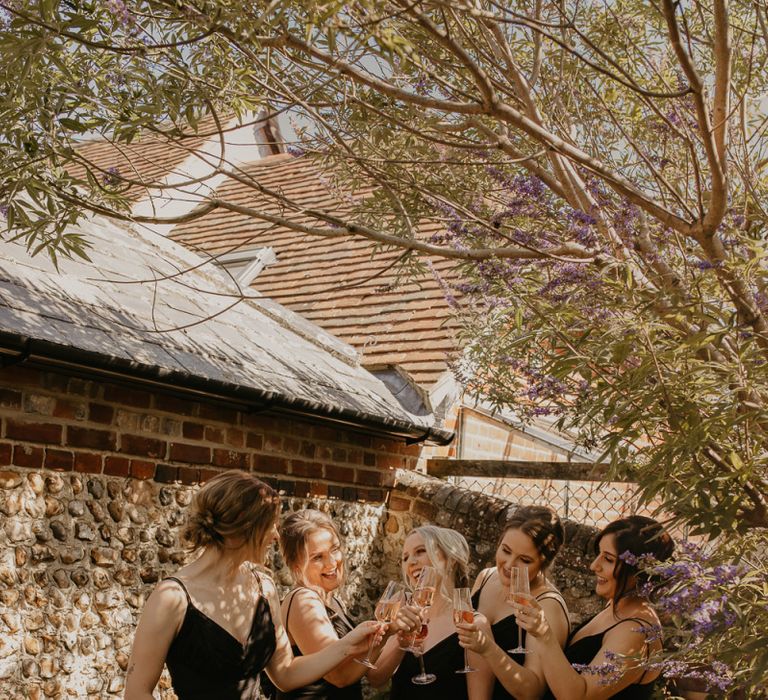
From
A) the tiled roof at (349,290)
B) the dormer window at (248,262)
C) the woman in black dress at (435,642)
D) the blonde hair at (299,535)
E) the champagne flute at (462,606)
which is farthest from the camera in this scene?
the dormer window at (248,262)

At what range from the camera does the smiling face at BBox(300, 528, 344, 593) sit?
410 centimetres

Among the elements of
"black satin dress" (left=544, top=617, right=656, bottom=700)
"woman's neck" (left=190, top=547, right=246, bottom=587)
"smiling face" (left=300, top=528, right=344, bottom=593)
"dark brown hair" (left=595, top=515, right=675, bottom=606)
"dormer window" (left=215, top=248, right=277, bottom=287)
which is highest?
"dormer window" (left=215, top=248, right=277, bottom=287)

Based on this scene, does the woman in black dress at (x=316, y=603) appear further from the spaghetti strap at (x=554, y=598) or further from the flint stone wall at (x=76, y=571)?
the flint stone wall at (x=76, y=571)

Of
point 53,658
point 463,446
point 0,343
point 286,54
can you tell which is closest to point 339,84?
point 286,54

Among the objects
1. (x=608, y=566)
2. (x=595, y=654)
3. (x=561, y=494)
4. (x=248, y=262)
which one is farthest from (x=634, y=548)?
(x=248, y=262)

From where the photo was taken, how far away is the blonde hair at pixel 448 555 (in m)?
4.29

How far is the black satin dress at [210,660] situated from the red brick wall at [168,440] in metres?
1.76

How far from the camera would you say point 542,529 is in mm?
4258

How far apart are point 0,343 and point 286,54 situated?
1801 millimetres

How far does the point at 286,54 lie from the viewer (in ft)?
13.6

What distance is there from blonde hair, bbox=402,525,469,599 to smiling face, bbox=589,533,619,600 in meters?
0.62

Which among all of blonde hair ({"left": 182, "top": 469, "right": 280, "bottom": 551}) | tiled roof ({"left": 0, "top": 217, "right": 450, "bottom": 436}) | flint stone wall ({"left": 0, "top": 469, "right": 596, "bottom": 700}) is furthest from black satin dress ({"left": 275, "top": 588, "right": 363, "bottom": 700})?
tiled roof ({"left": 0, "top": 217, "right": 450, "bottom": 436})

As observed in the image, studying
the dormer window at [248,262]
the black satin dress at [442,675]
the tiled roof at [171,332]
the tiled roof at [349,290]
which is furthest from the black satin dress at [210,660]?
the dormer window at [248,262]

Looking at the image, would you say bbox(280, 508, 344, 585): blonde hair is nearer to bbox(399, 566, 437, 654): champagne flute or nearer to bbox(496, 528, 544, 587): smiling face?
bbox(399, 566, 437, 654): champagne flute
